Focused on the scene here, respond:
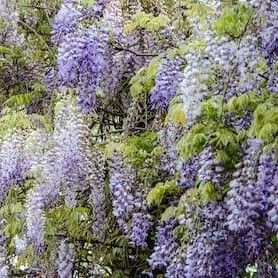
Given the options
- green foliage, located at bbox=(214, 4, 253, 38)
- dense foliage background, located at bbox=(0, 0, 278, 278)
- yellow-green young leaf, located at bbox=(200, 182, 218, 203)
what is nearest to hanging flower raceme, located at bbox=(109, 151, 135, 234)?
dense foliage background, located at bbox=(0, 0, 278, 278)

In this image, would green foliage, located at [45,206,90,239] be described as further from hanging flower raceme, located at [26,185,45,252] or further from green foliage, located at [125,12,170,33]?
green foliage, located at [125,12,170,33]

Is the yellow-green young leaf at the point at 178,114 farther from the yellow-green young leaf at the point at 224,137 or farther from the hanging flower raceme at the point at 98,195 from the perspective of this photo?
the hanging flower raceme at the point at 98,195

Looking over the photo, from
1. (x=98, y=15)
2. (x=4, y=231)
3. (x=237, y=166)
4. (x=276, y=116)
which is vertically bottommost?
(x=4, y=231)

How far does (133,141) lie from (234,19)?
1.46 meters

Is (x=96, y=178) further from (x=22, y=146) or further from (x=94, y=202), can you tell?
(x=22, y=146)

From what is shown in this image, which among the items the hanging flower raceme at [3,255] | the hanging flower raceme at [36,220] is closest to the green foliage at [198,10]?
the hanging flower raceme at [36,220]

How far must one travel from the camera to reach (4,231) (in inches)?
199

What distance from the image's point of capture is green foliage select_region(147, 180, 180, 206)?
4.19m

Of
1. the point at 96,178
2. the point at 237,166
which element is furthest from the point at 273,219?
the point at 96,178

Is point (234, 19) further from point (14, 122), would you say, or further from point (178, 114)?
point (14, 122)

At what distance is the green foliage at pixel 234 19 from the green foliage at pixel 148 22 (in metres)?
1.23

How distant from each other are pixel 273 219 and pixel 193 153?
1.73 feet

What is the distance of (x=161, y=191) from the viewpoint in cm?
420

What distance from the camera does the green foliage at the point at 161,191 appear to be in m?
4.19
